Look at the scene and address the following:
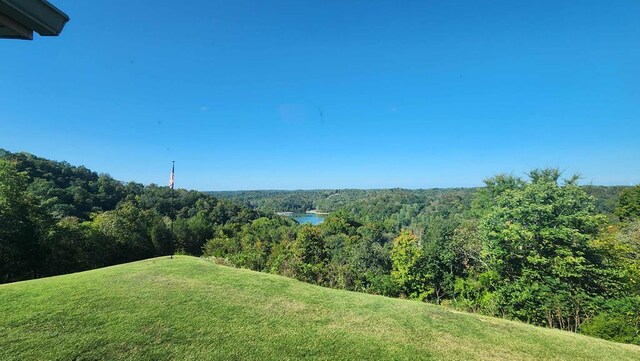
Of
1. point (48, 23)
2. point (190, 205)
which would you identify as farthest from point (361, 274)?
point (190, 205)

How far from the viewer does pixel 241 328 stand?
275 inches

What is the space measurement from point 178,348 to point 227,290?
413 centimetres

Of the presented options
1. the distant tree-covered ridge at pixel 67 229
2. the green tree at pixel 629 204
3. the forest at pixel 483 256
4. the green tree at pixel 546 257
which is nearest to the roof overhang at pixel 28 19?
the forest at pixel 483 256

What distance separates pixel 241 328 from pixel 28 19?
7.15 m

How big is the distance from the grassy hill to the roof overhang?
5936 millimetres

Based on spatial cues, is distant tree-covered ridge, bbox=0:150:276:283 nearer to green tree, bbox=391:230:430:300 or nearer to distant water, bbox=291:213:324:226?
green tree, bbox=391:230:430:300

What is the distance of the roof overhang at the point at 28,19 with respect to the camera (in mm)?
→ 1156

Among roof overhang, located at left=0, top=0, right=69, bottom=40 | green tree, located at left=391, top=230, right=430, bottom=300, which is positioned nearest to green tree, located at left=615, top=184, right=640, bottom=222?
green tree, located at left=391, top=230, right=430, bottom=300

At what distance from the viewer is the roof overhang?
3.79 feet

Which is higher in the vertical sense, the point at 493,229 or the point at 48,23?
the point at 48,23

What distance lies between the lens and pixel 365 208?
407ft

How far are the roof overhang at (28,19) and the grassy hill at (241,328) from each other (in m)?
5.94

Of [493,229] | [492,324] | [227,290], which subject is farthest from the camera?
[493,229]

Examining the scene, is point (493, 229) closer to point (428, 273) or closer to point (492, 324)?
point (428, 273)
